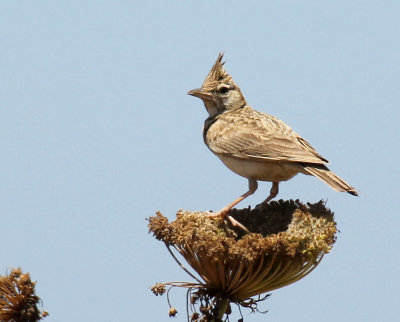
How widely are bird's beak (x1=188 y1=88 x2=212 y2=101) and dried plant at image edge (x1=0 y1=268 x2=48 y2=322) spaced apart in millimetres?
6218

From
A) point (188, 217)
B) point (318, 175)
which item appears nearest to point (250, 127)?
point (318, 175)

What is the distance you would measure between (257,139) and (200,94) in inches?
64.2

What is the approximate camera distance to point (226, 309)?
6066mm

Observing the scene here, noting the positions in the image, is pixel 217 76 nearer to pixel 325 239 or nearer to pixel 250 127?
pixel 250 127

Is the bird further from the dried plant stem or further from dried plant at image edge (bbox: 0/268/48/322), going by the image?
dried plant at image edge (bbox: 0/268/48/322)

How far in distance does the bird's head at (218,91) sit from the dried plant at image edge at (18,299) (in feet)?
20.6

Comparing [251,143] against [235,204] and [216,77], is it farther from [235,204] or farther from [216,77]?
[216,77]

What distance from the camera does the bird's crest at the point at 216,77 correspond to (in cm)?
1073

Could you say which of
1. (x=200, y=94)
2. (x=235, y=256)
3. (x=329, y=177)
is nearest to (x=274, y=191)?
(x=329, y=177)

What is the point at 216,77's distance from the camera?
10.8 meters

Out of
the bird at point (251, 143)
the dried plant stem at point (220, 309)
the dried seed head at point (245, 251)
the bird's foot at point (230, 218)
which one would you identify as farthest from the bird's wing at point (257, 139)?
the dried plant stem at point (220, 309)

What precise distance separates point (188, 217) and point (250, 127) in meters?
3.57

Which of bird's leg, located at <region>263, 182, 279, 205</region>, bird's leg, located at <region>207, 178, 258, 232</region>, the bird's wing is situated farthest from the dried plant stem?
bird's leg, located at <region>263, 182, 279, 205</region>

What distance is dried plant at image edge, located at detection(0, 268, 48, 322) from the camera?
452 cm
